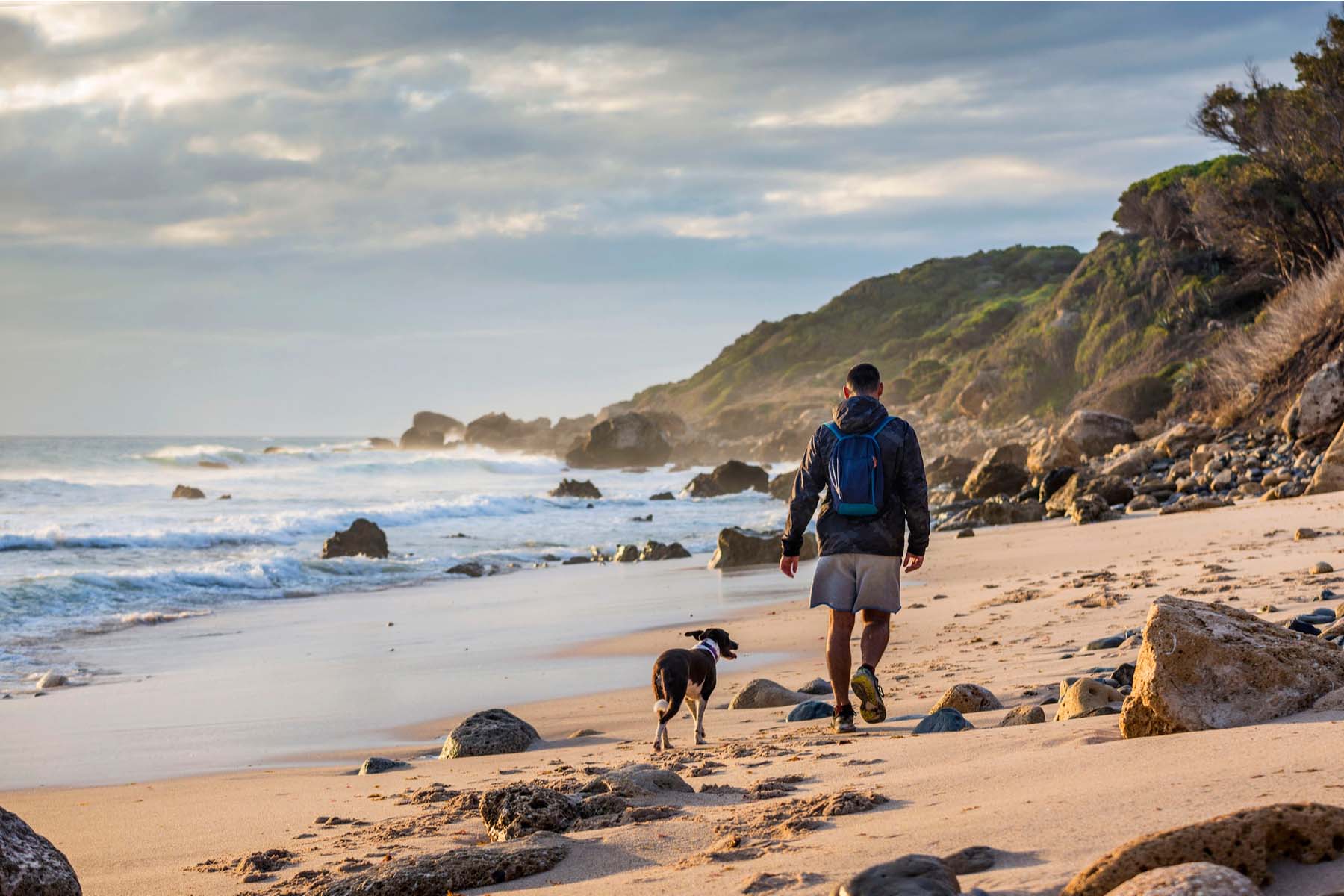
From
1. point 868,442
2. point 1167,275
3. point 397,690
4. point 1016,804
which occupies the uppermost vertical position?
point 1167,275

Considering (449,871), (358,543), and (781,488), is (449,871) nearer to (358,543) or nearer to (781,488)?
(358,543)

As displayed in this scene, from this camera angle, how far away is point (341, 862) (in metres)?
3.93

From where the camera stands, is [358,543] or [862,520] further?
[358,543]

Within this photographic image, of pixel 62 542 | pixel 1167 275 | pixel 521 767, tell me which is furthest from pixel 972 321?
pixel 521 767

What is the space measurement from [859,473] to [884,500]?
0.66 ft

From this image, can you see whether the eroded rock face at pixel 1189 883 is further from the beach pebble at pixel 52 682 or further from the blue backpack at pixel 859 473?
the beach pebble at pixel 52 682

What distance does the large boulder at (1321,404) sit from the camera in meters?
17.2

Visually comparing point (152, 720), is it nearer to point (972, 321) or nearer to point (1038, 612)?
point (1038, 612)

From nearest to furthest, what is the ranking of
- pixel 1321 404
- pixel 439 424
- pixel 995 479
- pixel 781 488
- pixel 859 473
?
pixel 859 473
pixel 1321 404
pixel 995 479
pixel 781 488
pixel 439 424

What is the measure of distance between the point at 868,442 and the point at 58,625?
11071mm

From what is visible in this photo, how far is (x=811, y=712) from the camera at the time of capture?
6.48 m

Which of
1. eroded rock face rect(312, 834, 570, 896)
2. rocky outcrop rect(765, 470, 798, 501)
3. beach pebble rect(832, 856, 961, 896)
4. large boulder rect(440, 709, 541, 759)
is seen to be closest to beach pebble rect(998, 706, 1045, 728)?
eroded rock face rect(312, 834, 570, 896)

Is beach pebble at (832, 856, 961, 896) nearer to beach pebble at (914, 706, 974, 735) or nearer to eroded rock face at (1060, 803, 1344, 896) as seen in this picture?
eroded rock face at (1060, 803, 1344, 896)

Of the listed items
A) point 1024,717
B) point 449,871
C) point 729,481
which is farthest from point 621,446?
point 449,871
